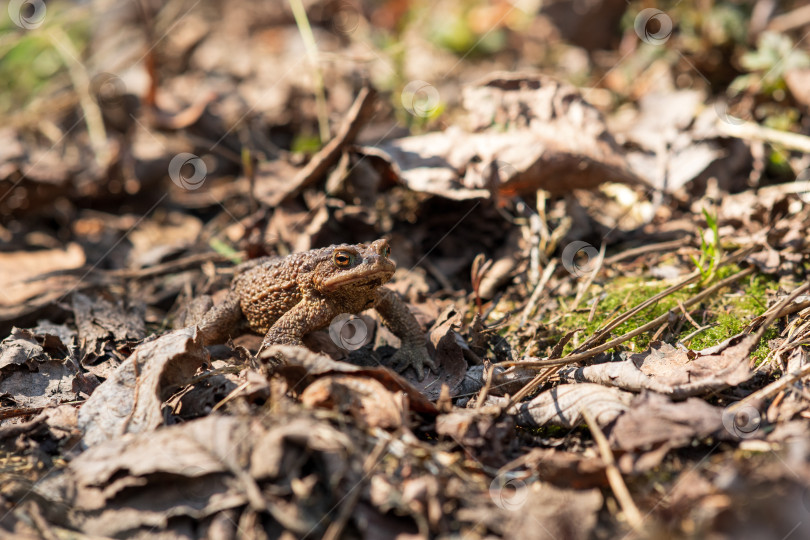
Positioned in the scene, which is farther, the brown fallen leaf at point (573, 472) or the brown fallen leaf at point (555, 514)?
the brown fallen leaf at point (573, 472)

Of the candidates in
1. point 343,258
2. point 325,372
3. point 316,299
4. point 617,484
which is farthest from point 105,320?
point 617,484

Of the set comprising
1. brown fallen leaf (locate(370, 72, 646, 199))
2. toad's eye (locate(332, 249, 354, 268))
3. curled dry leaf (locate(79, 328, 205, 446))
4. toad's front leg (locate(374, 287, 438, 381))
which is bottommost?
toad's front leg (locate(374, 287, 438, 381))

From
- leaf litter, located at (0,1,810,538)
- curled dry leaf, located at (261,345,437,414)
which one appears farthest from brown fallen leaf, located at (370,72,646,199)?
curled dry leaf, located at (261,345,437,414)

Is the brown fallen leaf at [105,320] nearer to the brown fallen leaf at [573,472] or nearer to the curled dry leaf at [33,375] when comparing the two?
the curled dry leaf at [33,375]

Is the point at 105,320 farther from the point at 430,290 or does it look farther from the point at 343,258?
the point at 430,290

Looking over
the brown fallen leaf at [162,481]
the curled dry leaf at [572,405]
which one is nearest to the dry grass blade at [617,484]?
the curled dry leaf at [572,405]

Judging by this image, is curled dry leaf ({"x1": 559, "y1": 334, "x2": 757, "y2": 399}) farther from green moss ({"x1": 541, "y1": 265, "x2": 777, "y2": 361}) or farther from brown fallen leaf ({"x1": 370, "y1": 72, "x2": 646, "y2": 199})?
brown fallen leaf ({"x1": 370, "y1": 72, "x2": 646, "y2": 199})

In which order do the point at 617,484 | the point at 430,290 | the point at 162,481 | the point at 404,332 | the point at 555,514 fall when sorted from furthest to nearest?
the point at 430,290 → the point at 404,332 → the point at 162,481 → the point at 617,484 → the point at 555,514

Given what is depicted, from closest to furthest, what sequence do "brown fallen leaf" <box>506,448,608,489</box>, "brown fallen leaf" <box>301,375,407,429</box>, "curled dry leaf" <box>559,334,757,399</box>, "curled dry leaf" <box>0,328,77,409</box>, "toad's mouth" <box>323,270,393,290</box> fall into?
"brown fallen leaf" <box>506,448,608,489</box> < "brown fallen leaf" <box>301,375,407,429</box> < "curled dry leaf" <box>559,334,757,399</box> < "curled dry leaf" <box>0,328,77,409</box> < "toad's mouth" <box>323,270,393,290</box>
